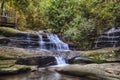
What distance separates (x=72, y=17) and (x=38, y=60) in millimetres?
6921

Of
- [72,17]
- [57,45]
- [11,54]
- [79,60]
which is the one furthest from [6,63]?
[72,17]

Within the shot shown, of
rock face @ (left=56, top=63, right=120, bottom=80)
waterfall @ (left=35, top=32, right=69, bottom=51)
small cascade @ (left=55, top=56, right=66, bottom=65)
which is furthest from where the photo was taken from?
waterfall @ (left=35, top=32, right=69, bottom=51)

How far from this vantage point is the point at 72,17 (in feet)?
58.3

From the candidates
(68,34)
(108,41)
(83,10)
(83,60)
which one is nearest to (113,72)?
(83,60)

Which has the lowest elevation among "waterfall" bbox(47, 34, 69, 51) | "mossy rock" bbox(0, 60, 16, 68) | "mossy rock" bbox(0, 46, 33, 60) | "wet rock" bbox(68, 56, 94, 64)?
"wet rock" bbox(68, 56, 94, 64)

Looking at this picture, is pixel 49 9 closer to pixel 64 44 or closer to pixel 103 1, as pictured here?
pixel 64 44

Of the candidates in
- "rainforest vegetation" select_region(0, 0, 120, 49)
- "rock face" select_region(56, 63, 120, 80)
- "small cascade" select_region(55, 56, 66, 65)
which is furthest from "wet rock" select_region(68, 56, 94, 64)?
"rock face" select_region(56, 63, 120, 80)

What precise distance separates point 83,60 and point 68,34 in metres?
2.95

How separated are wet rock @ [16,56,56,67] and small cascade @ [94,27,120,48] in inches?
246

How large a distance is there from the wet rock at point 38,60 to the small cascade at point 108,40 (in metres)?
6.25

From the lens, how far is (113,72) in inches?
333

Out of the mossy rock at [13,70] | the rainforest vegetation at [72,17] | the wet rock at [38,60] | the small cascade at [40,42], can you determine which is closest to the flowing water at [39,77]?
the mossy rock at [13,70]

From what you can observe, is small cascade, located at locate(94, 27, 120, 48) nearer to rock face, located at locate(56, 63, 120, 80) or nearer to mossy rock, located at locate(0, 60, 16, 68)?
rock face, located at locate(56, 63, 120, 80)

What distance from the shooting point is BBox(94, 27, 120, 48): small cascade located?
17.6m
